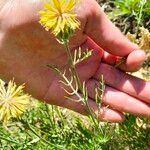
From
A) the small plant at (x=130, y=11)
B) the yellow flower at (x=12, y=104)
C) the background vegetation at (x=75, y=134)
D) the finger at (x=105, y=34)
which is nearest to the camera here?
the yellow flower at (x=12, y=104)

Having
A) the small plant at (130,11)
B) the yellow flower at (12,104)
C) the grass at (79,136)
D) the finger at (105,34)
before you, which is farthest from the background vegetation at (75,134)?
the small plant at (130,11)

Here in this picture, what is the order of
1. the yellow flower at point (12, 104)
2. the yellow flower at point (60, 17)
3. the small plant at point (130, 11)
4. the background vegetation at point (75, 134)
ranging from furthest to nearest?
the small plant at point (130, 11) → the background vegetation at point (75, 134) → the yellow flower at point (12, 104) → the yellow flower at point (60, 17)

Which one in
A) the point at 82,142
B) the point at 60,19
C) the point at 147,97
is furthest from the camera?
the point at 82,142

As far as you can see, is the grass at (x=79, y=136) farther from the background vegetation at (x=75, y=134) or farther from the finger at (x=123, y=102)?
the finger at (x=123, y=102)

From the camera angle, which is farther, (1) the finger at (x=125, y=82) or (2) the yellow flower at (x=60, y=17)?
(1) the finger at (x=125, y=82)

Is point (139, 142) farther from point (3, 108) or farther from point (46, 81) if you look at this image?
point (3, 108)

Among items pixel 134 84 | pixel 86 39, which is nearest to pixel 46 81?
pixel 86 39

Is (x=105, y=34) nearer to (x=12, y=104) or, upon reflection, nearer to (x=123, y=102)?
(x=123, y=102)
